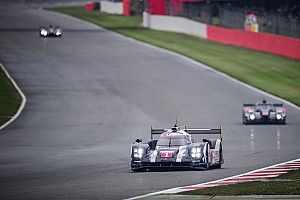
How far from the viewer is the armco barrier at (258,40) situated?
253 ft

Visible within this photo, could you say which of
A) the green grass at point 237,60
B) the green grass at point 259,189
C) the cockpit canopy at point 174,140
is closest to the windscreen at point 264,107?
the green grass at point 237,60

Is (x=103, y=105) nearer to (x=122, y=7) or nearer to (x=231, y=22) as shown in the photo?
(x=231, y=22)

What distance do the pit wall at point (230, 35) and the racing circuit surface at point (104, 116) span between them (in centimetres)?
604

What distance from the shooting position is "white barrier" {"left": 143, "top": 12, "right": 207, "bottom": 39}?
93625 millimetres

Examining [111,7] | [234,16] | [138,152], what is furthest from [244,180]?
[111,7]

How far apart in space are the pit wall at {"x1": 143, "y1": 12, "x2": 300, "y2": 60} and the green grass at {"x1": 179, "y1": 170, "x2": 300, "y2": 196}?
48.7 meters

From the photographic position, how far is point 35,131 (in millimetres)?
47719

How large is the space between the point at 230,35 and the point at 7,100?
31714 millimetres

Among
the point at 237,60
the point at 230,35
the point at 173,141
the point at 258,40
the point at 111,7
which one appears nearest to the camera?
the point at 173,141

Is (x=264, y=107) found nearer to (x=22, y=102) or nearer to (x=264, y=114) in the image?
(x=264, y=114)

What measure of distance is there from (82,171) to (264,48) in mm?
51302

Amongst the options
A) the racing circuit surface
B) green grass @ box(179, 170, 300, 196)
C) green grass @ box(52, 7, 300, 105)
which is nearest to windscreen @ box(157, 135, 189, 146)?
the racing circuit surface

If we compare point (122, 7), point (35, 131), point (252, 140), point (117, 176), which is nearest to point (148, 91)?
point (35, 131)

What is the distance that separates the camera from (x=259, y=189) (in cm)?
2494
